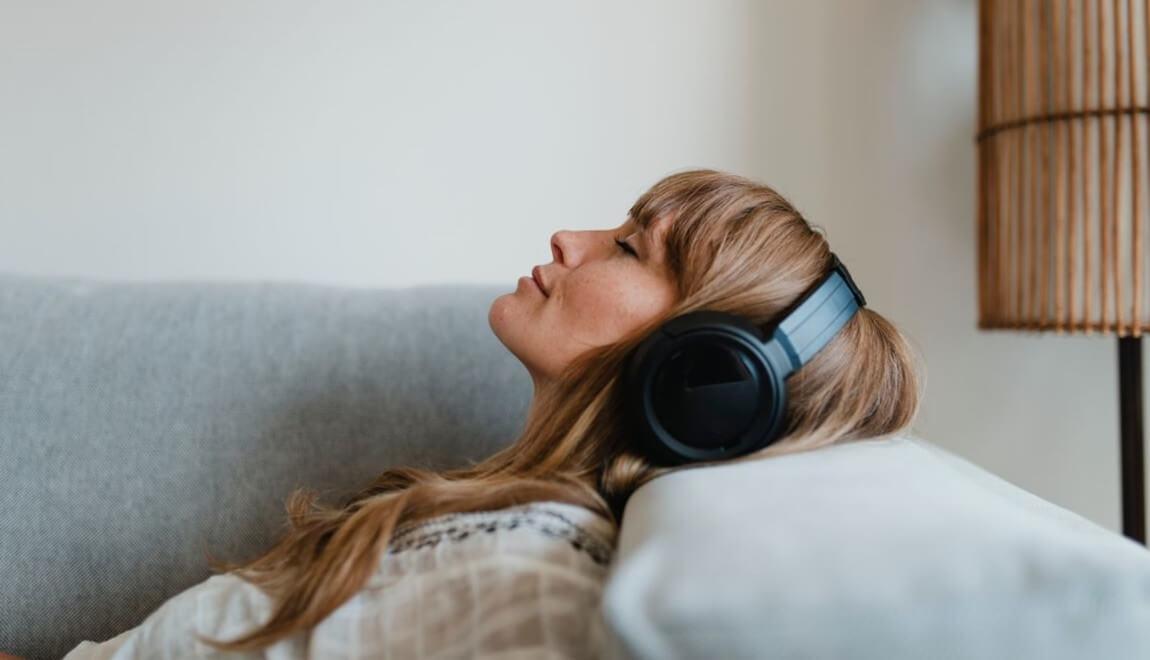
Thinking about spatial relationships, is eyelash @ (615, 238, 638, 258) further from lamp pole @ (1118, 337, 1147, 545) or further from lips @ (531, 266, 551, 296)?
lamp pole @ (1118, 337, 1147, 545)

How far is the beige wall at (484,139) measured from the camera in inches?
51.2

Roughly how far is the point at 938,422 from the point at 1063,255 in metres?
0.40

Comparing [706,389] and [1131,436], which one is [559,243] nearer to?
[706,389]

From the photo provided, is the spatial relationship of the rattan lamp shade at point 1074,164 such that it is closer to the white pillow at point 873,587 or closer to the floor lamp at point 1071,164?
the floor lamp at point 1071,164

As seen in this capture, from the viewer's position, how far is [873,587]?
1.38ft

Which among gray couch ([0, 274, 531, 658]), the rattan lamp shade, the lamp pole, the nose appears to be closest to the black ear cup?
the nose

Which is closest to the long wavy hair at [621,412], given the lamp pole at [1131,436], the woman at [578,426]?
the woman at [578,426]

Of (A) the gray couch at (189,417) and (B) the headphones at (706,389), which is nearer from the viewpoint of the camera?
(B) the headphones at (706,389)

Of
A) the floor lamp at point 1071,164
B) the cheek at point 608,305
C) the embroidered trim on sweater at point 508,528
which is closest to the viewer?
the embroidered trim on sweater at point 508,528

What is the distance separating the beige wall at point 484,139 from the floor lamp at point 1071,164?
22cm

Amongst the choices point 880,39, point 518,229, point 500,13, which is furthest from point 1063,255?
point 500,13

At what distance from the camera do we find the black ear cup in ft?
2.01

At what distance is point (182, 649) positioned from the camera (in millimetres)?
642

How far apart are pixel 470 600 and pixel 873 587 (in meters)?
0.23
